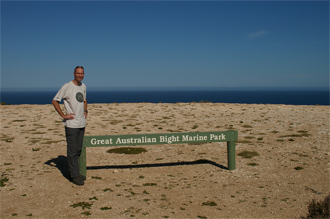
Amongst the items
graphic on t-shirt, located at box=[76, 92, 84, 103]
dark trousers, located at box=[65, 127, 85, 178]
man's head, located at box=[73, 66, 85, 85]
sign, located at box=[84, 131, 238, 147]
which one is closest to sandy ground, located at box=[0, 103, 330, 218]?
dark trousers, located at box=[65, 127, 85, 178]

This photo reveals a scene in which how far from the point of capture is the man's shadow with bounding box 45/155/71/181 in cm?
793

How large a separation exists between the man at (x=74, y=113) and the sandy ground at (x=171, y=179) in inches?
24.4

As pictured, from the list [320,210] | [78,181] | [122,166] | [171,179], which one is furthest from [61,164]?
[320,210]

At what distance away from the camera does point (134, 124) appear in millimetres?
16344

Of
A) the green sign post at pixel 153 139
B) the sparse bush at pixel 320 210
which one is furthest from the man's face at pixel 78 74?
the sparse bush at pixel 320 210

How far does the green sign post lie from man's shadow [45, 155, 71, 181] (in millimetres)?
686

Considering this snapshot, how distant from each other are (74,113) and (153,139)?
7.57 ft

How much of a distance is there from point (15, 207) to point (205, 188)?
438cm

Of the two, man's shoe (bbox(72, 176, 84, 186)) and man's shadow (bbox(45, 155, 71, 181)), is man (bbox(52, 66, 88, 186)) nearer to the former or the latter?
man's shoe (bbox(72, 176, 84, 186))

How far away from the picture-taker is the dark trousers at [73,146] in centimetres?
689

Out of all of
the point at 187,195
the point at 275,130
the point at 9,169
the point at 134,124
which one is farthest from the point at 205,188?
the point at 134,124

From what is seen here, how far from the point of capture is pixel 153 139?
7.79 metres

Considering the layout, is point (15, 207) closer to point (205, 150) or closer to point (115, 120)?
point (205, 150)

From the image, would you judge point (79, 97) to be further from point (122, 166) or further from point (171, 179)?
point (171, 179)
